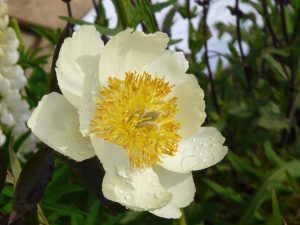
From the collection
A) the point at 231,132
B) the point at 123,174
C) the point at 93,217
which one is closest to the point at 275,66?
the point at 231,132

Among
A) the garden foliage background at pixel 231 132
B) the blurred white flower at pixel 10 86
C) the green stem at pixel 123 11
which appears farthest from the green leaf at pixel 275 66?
the green stem at pixel 123 11

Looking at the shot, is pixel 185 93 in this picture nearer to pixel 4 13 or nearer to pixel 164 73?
pixel 164 73

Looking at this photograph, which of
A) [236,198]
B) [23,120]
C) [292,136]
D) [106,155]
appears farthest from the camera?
[292,136]

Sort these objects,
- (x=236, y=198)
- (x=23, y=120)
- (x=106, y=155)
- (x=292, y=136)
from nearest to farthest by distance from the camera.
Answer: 1. (x=106, y=155)
2. (x=23, y=120)
3. (x=236, y=198)
4. (x=292, y=136)

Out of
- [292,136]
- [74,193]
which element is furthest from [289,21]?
[74,193]

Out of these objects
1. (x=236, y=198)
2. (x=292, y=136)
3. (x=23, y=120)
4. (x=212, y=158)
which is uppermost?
(x=212, y=158)

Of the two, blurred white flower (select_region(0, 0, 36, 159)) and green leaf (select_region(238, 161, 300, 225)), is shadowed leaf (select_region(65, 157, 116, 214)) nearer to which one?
blurred white flower (select_region(0, 0, 36, 159))

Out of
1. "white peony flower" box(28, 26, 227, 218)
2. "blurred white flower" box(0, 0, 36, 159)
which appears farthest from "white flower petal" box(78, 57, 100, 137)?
"blurred white flower" box(0, 0, 36, 159)
